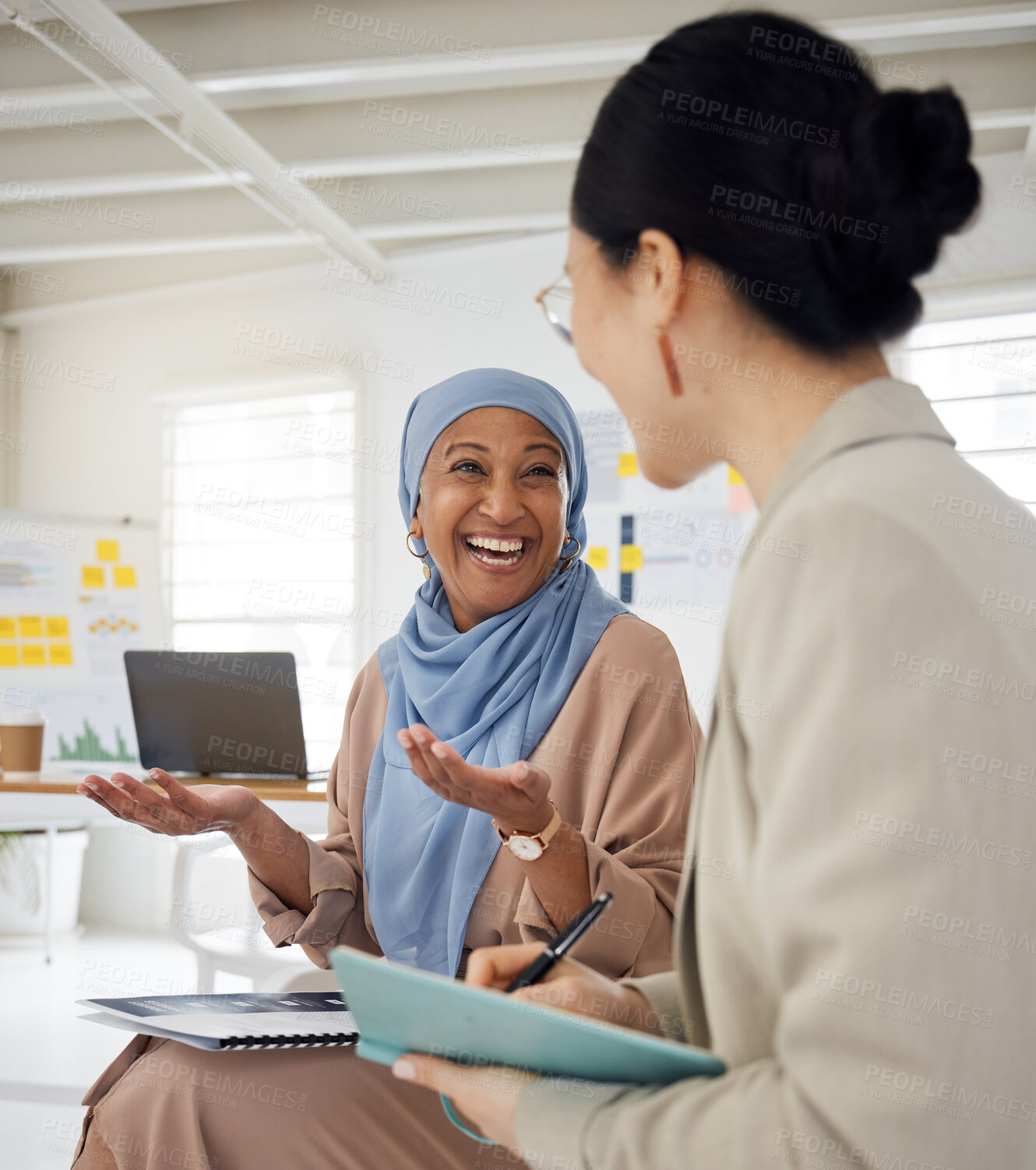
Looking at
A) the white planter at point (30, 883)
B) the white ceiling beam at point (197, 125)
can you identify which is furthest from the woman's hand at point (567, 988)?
the white planter at point (30, 883)

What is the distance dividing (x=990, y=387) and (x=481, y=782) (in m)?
3.58

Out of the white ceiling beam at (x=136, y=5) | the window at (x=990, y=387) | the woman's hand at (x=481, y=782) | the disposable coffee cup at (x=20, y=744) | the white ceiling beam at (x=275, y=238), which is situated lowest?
the disposable coffee cup at (x=20, y=744)

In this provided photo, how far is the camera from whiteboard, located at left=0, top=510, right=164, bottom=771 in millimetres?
4129

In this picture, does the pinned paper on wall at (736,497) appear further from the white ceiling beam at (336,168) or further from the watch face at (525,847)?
the watch face at (525,847)

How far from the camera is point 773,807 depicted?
0.64 m

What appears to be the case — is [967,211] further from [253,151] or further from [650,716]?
[253,151]

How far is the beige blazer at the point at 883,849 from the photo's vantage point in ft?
1.95

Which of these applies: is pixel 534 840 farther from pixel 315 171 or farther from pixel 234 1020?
pixel 315 171

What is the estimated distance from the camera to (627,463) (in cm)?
451

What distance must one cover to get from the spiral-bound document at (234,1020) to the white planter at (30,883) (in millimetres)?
3765

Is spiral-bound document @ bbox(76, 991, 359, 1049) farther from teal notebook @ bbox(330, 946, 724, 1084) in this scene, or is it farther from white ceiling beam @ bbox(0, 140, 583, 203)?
white ceiling beam @ bbox(0, 140, 583, 203)

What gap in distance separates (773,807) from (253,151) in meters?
3.70

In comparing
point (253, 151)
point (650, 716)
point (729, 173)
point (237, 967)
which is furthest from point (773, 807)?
point (253, 151)

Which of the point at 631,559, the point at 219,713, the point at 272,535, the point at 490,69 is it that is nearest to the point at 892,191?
the point at 219,713
